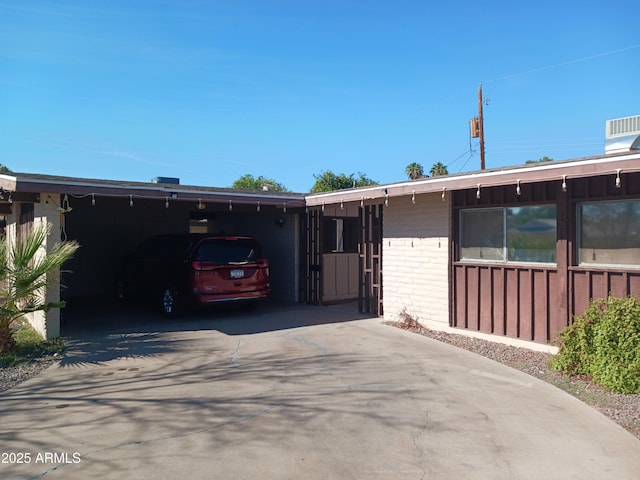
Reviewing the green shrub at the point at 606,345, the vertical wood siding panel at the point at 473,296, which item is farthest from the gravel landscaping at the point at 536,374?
the vertical wood siding panel at the point at 473,296

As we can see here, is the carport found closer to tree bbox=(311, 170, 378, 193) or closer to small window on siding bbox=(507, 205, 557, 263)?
small window on siding bbox=(507, 205, 557, 263)

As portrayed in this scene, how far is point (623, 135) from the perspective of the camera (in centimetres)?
678

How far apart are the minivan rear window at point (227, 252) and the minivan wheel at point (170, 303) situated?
1.20m

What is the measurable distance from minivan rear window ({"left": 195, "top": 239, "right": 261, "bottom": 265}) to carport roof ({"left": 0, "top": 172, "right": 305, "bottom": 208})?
0.93 meters

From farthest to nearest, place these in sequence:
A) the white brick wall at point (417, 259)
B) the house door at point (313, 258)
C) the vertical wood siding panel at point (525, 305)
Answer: the house door at point (313, 258)
the white brick wall at point (417, 259)
the vertical wood siding panel at point (525, 305)

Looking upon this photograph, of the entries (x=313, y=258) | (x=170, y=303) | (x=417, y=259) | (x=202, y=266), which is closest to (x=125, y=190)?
(x=202, y=266)

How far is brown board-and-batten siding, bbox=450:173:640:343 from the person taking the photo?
7.02 m

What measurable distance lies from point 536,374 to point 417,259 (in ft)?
11.8

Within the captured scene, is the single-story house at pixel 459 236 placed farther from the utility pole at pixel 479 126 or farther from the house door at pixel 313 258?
the utility pole at pixel 479 126

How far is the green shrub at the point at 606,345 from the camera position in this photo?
19.3 feet

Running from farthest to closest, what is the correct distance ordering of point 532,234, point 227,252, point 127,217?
point 127,217 → point 227,252 → point 532,234

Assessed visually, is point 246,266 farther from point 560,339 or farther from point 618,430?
point 618,430

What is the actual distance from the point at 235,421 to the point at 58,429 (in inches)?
65.4

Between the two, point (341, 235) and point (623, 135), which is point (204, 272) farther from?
point (623, 135)
